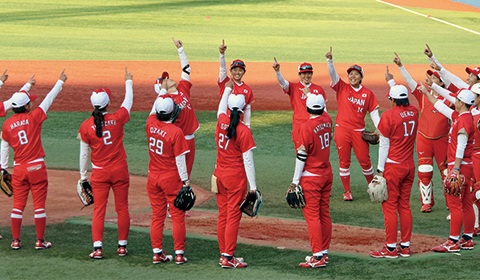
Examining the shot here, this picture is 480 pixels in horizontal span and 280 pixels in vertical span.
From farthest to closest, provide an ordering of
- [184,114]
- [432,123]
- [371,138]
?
[432,123] < [371,138] < [184,114]

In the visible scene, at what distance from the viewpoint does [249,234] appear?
7.97 metres

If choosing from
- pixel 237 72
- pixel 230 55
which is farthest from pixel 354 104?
pixel 230 55

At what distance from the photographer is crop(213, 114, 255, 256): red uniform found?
21.3ft

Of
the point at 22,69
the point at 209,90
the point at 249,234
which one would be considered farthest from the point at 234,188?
the point at 22,69

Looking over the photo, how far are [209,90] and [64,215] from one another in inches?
466

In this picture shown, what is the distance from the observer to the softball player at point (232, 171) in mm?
6461

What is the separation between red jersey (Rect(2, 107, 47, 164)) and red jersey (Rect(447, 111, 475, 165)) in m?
4.86

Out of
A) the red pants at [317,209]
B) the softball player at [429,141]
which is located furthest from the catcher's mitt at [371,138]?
the red pants at [317,209]

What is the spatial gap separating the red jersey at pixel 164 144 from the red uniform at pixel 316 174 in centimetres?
132

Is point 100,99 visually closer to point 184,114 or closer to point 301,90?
point 184,114

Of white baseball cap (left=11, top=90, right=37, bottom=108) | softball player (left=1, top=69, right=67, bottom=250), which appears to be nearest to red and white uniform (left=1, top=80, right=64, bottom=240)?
softball player (left=1, top=69, right=67, bottom=250)

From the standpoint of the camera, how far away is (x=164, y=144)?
660cm

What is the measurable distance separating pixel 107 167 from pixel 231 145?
148cm

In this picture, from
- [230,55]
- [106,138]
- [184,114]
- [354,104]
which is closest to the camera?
[106,138]
